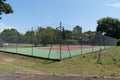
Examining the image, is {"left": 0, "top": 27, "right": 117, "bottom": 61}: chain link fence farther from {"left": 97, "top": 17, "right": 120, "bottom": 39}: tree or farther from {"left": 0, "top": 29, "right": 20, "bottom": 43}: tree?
{"left": 97, "top": 17, "right": 120, "bottom": 39}: tree

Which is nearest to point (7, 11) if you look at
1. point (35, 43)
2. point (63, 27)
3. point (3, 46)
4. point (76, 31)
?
point (3, 46)

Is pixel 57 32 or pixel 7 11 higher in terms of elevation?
pixel 7 11

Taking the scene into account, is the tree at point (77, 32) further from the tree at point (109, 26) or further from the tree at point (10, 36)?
the tree at point (109, 26)

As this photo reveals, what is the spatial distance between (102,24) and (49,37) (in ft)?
235

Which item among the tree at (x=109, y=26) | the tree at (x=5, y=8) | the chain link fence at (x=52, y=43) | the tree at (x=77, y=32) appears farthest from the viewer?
the tree at (x=109, y=26)

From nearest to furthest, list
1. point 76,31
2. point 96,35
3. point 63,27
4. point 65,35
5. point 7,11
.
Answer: point 63,27 → point 65,35 → point 76,31 → point 96,35 → point 7,11

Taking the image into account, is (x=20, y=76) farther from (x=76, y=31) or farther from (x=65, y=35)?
(x=76, y=31)

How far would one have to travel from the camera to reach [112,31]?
8481cm

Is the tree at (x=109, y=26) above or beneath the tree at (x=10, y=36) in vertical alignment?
above

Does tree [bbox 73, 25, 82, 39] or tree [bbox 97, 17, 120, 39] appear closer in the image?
tree [bbox 73, 25, 82, 39]

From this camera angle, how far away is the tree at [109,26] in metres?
84.0

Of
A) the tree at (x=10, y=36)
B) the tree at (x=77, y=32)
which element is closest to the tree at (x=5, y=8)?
the tree at (x=10, y=36)

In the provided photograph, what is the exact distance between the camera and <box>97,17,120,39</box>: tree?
8400 cm

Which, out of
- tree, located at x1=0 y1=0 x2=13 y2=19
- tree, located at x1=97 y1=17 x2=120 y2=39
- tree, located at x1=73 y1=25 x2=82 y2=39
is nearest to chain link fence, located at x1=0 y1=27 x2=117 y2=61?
tree, located at x1=73 y1=25 x2=82 y2=39
